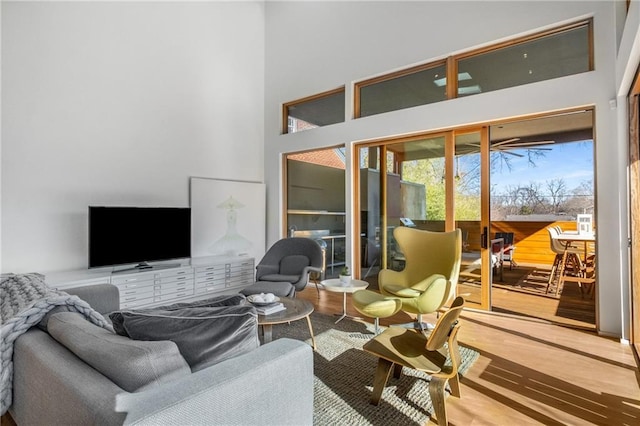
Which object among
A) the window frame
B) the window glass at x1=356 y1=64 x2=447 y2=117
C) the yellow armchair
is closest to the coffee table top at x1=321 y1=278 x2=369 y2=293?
the yellow armchair

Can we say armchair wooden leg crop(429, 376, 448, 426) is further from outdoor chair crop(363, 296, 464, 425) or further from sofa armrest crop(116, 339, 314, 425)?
sofa armrest crop(116, 339, 314, 425)

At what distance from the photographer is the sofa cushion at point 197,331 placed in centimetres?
137

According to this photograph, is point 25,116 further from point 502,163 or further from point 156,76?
point 502,163

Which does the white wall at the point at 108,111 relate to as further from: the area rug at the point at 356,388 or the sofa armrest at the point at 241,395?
the sofa armrest at the point at 241,395

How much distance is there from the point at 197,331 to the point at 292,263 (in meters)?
3.16

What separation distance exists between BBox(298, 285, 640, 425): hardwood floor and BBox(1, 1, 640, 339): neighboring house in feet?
1.77

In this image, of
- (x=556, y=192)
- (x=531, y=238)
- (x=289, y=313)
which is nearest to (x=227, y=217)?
(x=289, y=313)

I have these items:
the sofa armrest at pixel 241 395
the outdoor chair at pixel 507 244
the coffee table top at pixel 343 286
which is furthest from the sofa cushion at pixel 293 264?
the outdoor chair at pixel 507 244

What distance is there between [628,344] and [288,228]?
473 cm

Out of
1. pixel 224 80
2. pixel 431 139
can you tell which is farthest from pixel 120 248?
pixel 431 139

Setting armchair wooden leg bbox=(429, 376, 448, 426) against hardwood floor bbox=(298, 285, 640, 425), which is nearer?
armchair wooden leg bbox=(429, 376, 448, 426)

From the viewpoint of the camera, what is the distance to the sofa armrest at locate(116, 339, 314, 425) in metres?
1.00

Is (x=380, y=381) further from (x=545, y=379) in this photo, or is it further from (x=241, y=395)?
(x=545, y=379)

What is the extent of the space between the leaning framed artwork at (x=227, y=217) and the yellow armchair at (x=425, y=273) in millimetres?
2977
